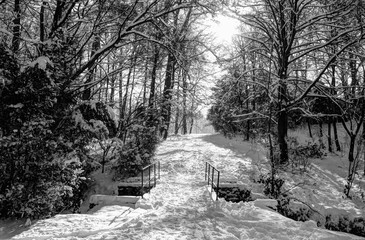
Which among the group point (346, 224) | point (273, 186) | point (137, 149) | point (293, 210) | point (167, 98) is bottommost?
point (346, 224)

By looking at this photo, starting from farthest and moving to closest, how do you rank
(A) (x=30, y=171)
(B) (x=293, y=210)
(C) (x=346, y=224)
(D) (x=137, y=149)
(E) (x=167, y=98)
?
1. (E) (x=167, y=98)
2. (D) (x=137, y=149)
3. (B) (x=293, y=210)
4. (C) (x=346, y=224)
5. (A) (x=30, y=171)

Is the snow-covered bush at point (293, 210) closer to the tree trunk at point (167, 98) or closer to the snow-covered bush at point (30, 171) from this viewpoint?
the snow-covered bush at point (30, 171)

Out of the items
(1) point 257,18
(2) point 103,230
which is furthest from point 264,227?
(1) point 257,18

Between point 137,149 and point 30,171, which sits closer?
point 30,171

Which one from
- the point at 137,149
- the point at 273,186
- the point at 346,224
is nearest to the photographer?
the point at 346,224

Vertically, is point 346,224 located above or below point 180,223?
below

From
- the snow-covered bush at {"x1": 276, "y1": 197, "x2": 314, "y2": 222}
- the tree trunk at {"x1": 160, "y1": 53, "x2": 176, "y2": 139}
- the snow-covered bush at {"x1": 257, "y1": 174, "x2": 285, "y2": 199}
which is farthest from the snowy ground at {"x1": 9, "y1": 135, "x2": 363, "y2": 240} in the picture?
the tree trunk at {"x1": 160, "y1": 53, "x2": 176, "y2": 139}

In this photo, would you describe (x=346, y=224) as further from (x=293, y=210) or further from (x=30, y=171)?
(x=30, y=171)

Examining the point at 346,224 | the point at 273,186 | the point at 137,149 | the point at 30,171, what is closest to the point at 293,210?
the point at 273,186

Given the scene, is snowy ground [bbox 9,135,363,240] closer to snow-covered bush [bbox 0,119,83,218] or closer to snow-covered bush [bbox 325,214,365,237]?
snow-covered bush [bbox 0,119,83,218]

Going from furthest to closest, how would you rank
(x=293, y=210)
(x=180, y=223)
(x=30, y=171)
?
(x=293, y=210) → (x=30, y=171) → (x=180, y=223)

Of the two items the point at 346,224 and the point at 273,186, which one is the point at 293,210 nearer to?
the point at 273,186

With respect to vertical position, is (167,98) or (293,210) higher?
(167,98)

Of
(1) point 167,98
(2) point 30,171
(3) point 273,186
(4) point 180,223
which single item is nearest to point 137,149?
(1) point 167,98
